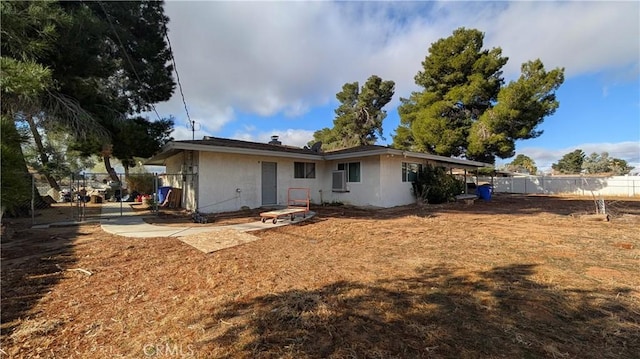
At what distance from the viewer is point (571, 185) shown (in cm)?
2570

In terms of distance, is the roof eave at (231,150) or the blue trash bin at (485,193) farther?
the blue trash bin at (485,193)

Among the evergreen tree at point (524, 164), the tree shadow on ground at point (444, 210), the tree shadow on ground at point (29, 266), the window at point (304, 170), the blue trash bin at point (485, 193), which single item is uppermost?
the evergreen tree at point (524, 164)

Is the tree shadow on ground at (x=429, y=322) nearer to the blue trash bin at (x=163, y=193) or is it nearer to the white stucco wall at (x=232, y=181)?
the white stucco wall at (x=232, y=181)

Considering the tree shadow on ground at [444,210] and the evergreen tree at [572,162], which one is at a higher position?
the evergreen tree at [572,162]

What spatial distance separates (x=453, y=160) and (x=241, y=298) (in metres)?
15.4

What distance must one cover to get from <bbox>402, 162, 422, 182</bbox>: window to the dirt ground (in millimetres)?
8034

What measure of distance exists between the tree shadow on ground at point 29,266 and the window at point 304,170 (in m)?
8.36

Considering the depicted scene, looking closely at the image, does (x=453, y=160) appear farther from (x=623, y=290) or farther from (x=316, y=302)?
(x=316, y=302)

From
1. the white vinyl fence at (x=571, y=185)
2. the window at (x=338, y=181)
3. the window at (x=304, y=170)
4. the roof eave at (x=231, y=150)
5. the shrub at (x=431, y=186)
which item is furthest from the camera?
the white vinyl fence at (x=571, y=185)

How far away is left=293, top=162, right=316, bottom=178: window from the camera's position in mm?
13876

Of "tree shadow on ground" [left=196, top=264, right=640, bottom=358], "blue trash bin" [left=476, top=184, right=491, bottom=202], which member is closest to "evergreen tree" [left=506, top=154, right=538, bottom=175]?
"blue trash bin" [left=476, top=184, right=491, bottom=202]

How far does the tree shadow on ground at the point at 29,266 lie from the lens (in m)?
3.25

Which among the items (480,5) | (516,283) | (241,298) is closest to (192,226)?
(241,298)

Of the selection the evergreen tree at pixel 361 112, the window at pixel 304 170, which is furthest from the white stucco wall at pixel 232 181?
the evergreen tree at pixel 361 112
